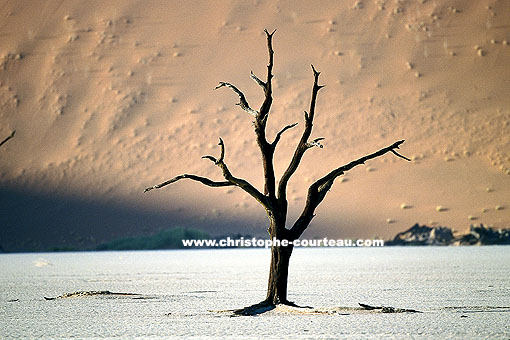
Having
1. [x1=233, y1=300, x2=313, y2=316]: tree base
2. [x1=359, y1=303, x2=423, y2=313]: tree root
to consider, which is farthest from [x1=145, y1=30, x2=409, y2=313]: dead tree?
[x1=359, y1=303, x2=423, y2=313]: tree root

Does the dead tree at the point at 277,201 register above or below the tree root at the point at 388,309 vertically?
above

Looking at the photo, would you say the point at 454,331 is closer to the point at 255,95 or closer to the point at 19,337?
the point at 19,337

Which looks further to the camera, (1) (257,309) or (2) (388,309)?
(2) (388,309)

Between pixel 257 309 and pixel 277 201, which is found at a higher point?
pixel 277 201

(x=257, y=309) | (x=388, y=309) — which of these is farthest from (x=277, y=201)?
(x=388, y=309)

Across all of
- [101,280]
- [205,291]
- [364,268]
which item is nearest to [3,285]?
[101,280]

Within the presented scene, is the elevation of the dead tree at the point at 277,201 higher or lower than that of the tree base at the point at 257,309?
higher

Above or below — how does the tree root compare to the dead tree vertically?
below

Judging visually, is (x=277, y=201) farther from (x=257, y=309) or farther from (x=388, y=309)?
(x=388, y=309)

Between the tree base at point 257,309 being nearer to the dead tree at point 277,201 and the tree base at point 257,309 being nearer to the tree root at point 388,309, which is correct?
the dead tree at point 277,201

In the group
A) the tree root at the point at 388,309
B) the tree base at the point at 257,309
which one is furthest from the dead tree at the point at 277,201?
the tree root at the point at 388,309

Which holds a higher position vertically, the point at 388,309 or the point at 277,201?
the point at 277,201

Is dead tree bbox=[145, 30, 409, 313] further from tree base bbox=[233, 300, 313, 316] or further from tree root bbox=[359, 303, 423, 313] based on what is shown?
tree root bbox=[359, 303, 423, 313]

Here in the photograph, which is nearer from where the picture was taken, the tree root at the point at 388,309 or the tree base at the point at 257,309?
the tree base at the point at 257,309
